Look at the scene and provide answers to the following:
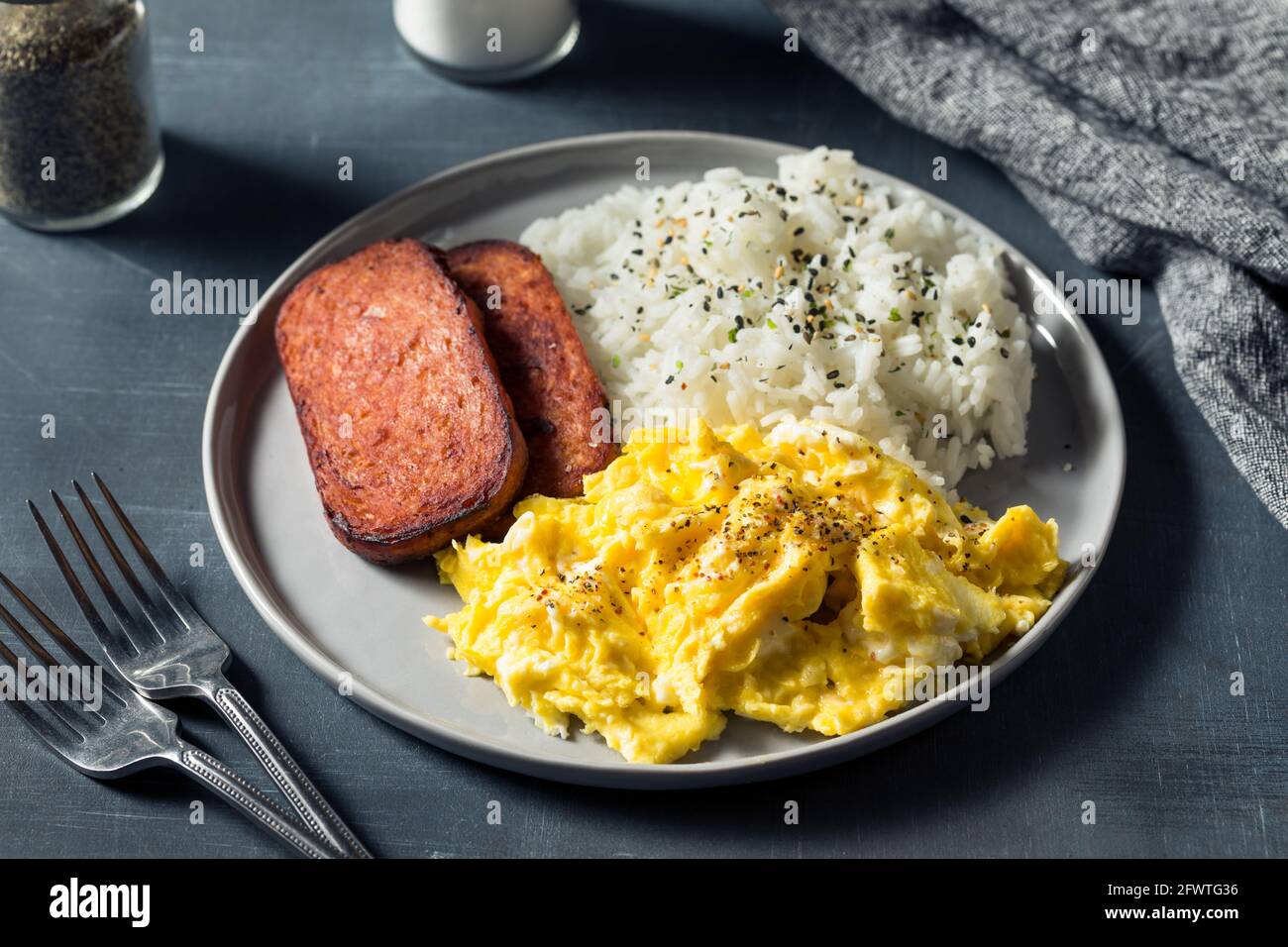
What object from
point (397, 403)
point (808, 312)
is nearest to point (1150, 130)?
point (808, 312)

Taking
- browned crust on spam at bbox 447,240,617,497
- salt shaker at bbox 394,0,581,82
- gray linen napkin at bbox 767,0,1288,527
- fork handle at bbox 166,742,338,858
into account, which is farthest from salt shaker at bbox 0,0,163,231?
gray linen napkin at bbox 767,0,1288,527

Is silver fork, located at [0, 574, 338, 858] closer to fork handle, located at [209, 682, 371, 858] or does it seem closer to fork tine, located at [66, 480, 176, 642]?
fork handle, located at [209, 682, 371, 858]

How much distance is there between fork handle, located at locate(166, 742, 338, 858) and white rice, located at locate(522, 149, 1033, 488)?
1.35 meters

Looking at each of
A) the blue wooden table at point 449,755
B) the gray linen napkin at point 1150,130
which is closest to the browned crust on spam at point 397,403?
the blue wooden table at point 449,755

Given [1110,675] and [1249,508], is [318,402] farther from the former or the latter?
[1249,508]

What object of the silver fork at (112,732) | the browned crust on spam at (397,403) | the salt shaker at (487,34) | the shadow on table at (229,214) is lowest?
the silver fork at (112,732)

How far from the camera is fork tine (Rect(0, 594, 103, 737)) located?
3107 mm

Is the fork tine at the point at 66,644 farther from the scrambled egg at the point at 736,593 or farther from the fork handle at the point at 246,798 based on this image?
the scrambled egg at the point at 736,593

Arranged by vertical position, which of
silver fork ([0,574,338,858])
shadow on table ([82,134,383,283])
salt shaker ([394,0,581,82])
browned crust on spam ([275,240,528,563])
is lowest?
silver fork ([0,574,338,858])

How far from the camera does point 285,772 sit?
119 inches

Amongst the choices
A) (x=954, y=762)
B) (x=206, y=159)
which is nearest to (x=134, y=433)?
(x=206, y=159)

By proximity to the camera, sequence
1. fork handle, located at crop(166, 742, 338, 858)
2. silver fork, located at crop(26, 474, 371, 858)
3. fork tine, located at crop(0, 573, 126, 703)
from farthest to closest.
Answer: fork tine, located at crop(0, 573, 126, 703), silver fork, located at crop(26, 474, 371, 858), fork handle, located at crop(166, 742, 338, 858)

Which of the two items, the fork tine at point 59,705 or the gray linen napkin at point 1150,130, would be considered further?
the gray linen napkin at point 1150,130

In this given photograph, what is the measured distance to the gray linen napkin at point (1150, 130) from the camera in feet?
12.8
